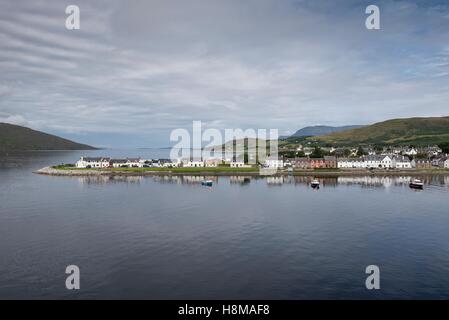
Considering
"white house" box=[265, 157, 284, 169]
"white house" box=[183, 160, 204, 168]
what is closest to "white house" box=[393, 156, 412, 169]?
"white house" box=[265, 157, 284, 169]

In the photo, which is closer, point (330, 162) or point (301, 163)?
point (330, 162)

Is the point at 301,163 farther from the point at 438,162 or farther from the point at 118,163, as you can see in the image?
the point at 118,163

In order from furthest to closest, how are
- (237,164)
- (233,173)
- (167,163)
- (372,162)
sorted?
(167,163), (372,162), (237,164), (233,173)

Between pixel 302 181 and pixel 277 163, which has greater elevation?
pixel 277 163

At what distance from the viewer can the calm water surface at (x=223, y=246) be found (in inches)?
958

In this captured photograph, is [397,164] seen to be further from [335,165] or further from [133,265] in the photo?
[133,265]

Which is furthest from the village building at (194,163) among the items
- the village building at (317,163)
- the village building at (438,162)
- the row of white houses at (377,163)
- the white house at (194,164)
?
A: the village building at (438,162)

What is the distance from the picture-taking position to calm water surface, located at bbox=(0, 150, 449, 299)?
24344 millimetres

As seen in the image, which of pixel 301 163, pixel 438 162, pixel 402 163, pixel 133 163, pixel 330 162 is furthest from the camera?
pixel 133 163

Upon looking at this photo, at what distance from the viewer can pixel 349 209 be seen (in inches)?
2100

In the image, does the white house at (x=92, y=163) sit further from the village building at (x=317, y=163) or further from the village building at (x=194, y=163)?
the village building at (x=317, y=163)

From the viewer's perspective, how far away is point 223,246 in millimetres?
33781

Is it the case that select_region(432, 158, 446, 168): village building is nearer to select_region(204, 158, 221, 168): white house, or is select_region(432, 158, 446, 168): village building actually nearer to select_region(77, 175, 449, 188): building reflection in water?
select_region(77, 175, 449, 188): building reflection in water

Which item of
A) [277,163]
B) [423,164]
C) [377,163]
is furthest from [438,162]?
[277,163]
